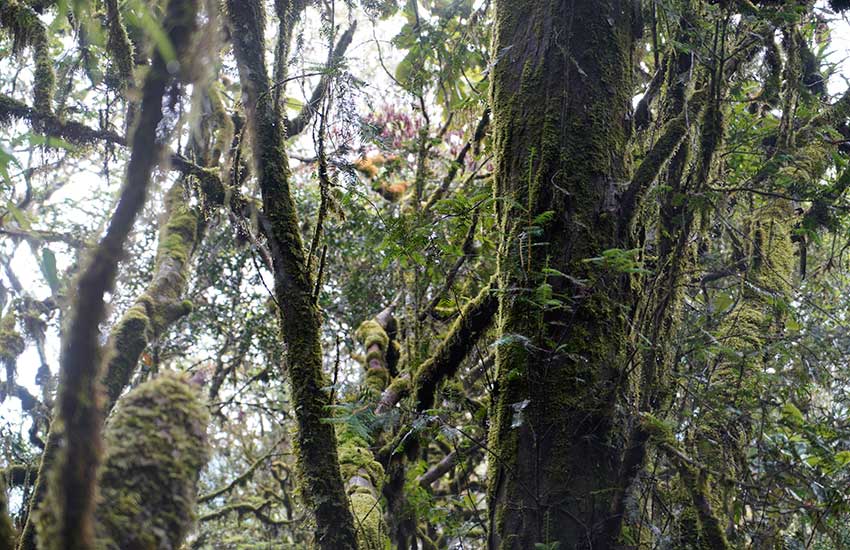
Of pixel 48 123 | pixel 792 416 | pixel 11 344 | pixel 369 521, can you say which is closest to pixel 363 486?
pixel 369 521

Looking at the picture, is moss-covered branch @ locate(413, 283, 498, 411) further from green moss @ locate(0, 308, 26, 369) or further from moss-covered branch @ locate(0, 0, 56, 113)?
green moss @ locate(0, 308, 26, 369)

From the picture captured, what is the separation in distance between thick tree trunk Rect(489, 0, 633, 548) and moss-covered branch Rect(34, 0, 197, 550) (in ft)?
5.18

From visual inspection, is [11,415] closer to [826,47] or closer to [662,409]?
[662,409]

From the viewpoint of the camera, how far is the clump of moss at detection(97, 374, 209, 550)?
3.30ft

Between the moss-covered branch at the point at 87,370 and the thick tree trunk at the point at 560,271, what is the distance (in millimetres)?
1578

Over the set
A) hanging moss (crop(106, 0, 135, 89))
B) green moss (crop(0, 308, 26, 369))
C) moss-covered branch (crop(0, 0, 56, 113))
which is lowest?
green moss (crop(0, 308, 26, 369))

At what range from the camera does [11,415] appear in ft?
26.0

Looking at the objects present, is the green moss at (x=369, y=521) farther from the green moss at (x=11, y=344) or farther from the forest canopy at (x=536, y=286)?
the green moss at (x=11, y=344)

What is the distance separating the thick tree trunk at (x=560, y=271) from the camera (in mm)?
2336

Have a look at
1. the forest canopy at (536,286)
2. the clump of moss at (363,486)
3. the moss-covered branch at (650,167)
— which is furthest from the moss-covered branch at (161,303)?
the moss-covered branch at (650,167)

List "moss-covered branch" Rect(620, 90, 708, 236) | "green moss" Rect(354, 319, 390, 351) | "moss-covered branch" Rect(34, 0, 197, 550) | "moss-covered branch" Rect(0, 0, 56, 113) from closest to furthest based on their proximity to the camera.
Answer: "moss-covered branch" Rect(34, 0, 197, 550) < "moss-covered branch" Rect(620, 90, 708, 236) < "moss-covered branch" Rect(0, 0, 56, 113) < "green moss" Rect(354, 319, 390, 351)

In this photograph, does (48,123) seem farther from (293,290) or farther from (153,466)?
(153,466)

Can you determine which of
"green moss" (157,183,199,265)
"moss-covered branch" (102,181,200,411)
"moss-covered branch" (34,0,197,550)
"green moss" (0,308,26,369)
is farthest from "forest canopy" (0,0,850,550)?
"green moss" (0,308,26,369)

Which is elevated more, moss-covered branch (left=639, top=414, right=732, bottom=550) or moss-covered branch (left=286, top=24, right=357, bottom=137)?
moss-covered branch (left=286, top=24, right=357, bottom=137)
